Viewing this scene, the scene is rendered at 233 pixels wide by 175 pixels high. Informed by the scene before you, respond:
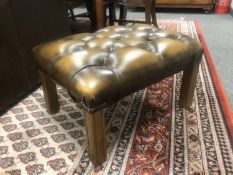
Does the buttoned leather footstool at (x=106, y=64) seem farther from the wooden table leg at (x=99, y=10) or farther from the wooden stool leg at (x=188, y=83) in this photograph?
the wooden table leg at (x=99, y=10)

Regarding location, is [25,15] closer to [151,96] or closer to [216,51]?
[151,96]

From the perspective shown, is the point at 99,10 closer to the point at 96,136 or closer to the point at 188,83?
the point at 188,83

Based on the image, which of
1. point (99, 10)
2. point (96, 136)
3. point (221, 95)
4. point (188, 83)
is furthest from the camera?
point (99, 10)

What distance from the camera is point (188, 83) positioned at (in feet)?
4.44

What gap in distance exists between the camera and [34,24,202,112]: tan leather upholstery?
87 centimetres

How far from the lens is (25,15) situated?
4.83 ft

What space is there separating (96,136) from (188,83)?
0.67 meters

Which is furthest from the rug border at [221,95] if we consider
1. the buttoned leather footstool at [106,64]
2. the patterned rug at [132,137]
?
the buttoned leather footstool at [106,64]

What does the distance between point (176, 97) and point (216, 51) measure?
1.09 metres

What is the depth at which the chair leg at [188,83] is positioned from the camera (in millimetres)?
1292

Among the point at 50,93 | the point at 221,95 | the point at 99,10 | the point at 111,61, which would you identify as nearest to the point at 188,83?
the point at 221,95

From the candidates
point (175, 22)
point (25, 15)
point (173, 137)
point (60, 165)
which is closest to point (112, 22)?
point (175, 22)

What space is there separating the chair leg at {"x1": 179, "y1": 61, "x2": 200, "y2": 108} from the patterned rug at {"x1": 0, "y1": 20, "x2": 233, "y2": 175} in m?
0.06

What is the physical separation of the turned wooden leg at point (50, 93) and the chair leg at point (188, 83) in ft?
2.38
